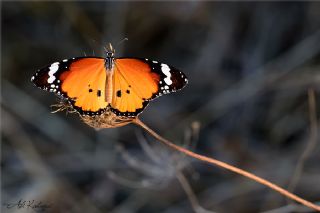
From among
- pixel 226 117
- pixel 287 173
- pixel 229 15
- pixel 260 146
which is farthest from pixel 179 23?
pixel 287 173

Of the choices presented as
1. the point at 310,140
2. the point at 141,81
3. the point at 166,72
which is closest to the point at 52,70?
the point at 141,81

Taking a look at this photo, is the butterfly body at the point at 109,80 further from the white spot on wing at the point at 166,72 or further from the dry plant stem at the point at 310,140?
the dry plant stem at the point at 310,140

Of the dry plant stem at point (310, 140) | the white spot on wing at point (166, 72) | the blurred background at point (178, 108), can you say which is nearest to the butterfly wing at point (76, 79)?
the white spot on wing at point (166, 72)

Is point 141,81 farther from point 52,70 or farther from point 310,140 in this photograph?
point 310,140

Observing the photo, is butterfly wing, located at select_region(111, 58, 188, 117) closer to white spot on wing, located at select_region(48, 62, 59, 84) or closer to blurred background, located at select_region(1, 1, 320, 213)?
white spot on wing, located at select_region(48, 62, 59, 84)

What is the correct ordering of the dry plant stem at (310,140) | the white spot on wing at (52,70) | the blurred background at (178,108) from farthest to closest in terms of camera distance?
the blurred background at (178,108) → the dry plant stem at (310,140) → the white spot on wing at (52,70)

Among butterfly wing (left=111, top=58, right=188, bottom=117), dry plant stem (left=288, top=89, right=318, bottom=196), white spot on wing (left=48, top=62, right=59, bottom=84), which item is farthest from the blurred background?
white spot on wing (left=48, top=62, right=59, bottom=84)

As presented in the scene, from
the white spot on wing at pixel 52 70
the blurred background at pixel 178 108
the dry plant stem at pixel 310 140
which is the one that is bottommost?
the dry plant stem at pixel 310 140

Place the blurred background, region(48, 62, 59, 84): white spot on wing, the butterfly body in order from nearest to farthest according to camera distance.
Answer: the butterfly body, region(48, 62, 59, 84): white spot on wing, the blurred background
